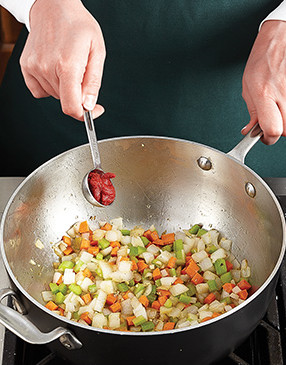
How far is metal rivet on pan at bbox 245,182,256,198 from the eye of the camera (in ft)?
3.33

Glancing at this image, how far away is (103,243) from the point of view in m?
1.10

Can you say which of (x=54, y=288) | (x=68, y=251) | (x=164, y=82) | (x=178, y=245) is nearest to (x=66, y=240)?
(x=68, y=251)

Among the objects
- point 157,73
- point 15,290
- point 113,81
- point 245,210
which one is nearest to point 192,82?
point 157,73

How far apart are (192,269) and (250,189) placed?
0.19 meters

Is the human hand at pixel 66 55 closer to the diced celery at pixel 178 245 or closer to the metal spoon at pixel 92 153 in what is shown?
the metal spoon at pixel 92 153

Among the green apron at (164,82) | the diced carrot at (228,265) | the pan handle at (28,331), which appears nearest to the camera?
the pan handle at (28,331)

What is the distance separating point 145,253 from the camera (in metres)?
1.08

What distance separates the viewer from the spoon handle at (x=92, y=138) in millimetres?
990

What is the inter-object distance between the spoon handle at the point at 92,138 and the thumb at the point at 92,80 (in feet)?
0.07

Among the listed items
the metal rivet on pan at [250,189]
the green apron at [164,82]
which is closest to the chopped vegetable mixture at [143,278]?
the metal rivet on pan at [250,189]

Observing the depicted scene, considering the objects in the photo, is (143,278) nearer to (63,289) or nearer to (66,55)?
(63,289)

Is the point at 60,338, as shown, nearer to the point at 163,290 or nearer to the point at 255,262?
the point at 163,290

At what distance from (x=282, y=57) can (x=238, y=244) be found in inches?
15.2

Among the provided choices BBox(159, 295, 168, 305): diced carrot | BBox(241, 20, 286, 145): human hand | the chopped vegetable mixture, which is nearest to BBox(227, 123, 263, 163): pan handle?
BBox(241, 20, 286, 145): human hand
